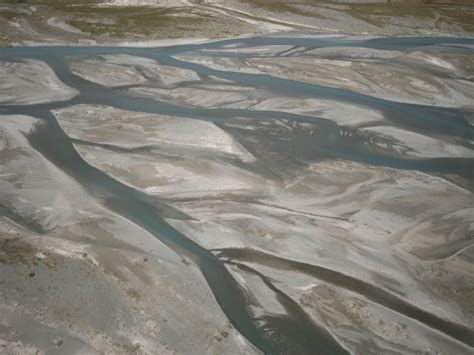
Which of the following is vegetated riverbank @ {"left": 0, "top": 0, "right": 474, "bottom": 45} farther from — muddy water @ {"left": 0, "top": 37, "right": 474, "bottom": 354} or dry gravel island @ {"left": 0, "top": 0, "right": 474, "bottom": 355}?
dry gravel island @ {"left": 0, "top": 0, "right": 474, "bottom": 355}

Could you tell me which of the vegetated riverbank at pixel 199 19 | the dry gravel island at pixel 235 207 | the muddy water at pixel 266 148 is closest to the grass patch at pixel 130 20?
the vegetated riverbank at pixel 199 19

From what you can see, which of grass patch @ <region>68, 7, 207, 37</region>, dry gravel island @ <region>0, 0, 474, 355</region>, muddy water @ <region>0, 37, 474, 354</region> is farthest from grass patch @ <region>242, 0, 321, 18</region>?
dry gravel island @ <region>0, 0, 474, 355</region>

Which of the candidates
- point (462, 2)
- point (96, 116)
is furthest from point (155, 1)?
point (462, 2)

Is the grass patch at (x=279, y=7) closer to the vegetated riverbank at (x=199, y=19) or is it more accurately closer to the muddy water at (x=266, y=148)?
the vegetated riverbank at (x=199, y=19)

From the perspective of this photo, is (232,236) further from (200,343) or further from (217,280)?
(200,343)

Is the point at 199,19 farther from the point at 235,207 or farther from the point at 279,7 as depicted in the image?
the point at 235,207

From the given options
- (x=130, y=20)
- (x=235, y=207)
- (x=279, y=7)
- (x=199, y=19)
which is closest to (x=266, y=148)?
(x=235, y=207)

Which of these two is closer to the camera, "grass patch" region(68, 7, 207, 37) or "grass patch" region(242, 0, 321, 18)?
"grass patch" region(68, 7, 207, 37)
